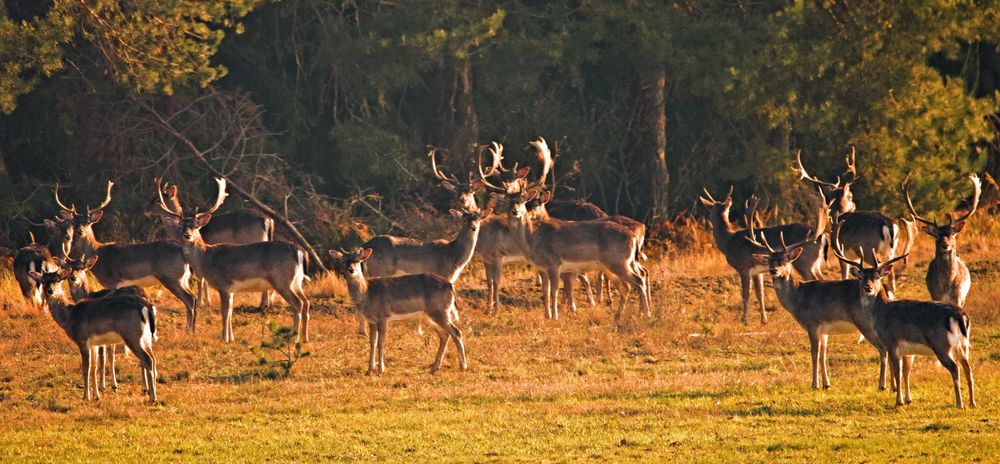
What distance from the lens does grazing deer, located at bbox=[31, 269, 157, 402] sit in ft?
48.4

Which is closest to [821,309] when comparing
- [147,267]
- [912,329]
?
[912,329]

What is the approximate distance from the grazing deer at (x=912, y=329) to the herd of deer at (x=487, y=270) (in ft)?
0.05

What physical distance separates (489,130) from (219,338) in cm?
1222

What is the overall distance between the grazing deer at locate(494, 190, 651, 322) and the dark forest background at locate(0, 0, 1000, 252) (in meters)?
6.12

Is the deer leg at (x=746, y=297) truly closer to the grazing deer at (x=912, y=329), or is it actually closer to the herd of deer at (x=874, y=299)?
the herd of deer at (x=874, y=299)

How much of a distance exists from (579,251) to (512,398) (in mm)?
5807

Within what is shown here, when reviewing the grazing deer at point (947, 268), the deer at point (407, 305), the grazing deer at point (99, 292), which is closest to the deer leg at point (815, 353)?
the grazing deer at point (947, 268)

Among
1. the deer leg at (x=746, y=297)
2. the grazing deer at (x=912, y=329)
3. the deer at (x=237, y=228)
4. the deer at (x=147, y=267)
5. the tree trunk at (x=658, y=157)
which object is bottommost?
the grazing deer at (x=912, y=329)

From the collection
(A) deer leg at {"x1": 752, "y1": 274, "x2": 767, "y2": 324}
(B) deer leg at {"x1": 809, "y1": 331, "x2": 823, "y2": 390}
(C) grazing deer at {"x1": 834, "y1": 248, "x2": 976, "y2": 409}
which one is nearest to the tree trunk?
(A) deer leg at {"x1": 752, "y1": 274, "x2": 767, "y2": 324}

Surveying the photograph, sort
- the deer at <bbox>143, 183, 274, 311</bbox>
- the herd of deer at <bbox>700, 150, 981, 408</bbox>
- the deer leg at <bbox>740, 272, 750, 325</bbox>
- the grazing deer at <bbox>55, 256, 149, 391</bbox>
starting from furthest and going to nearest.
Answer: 1. the deer at <bbox>143, 183, 274, 311</bbox>
2. the deer leg at <bbox>740, 272, 750, 325</bbox>
3. the grazing deer at <bbox>55, 256, 149, 391</bbox>
4. the herd of deer at <bbox>700, 150, 981, 408</bbox>

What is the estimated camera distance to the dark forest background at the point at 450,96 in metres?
26.1

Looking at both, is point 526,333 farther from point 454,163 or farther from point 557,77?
point 557,77

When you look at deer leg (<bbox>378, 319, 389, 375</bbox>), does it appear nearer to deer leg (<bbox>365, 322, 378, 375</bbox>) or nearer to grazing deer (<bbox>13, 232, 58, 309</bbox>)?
deer leg (<bbox>365, 322, 378, 375</bbox>)

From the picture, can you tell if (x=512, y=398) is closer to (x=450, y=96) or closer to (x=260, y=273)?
(x=260, y=273)
